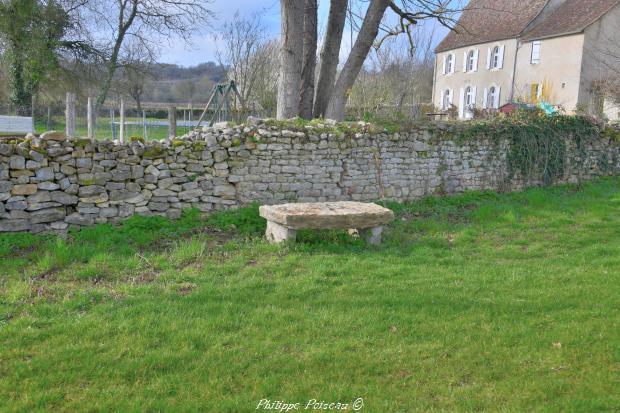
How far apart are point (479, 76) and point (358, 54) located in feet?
81.3

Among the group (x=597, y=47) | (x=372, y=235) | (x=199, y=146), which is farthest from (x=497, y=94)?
(x=372, y=235)

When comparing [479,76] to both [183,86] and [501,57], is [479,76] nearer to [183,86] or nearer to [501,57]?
[501,57]

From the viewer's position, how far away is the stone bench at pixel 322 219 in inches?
268

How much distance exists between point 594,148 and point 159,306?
1221 centimetres

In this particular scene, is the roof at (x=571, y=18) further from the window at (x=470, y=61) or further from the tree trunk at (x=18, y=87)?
the tree trunk at (x=18, y=87)

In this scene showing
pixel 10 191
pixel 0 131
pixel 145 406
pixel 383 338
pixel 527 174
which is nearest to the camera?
pixel 145 406

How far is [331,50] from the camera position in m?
11.9

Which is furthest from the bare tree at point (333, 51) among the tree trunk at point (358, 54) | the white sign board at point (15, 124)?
the white sign board at point (15, 124)

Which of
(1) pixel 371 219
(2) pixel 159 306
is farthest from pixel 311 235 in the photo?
(2) pixel 159 306

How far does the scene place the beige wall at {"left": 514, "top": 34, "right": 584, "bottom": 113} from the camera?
25981 mm

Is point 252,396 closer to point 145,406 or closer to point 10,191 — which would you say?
point 145,406

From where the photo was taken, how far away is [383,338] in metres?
4.19

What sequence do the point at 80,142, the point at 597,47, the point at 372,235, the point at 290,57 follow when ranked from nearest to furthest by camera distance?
the point at 372,235, the point at 80,142, the point at 290,57, the point at 597,47

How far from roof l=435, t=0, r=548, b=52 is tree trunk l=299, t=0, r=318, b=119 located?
19.2m
